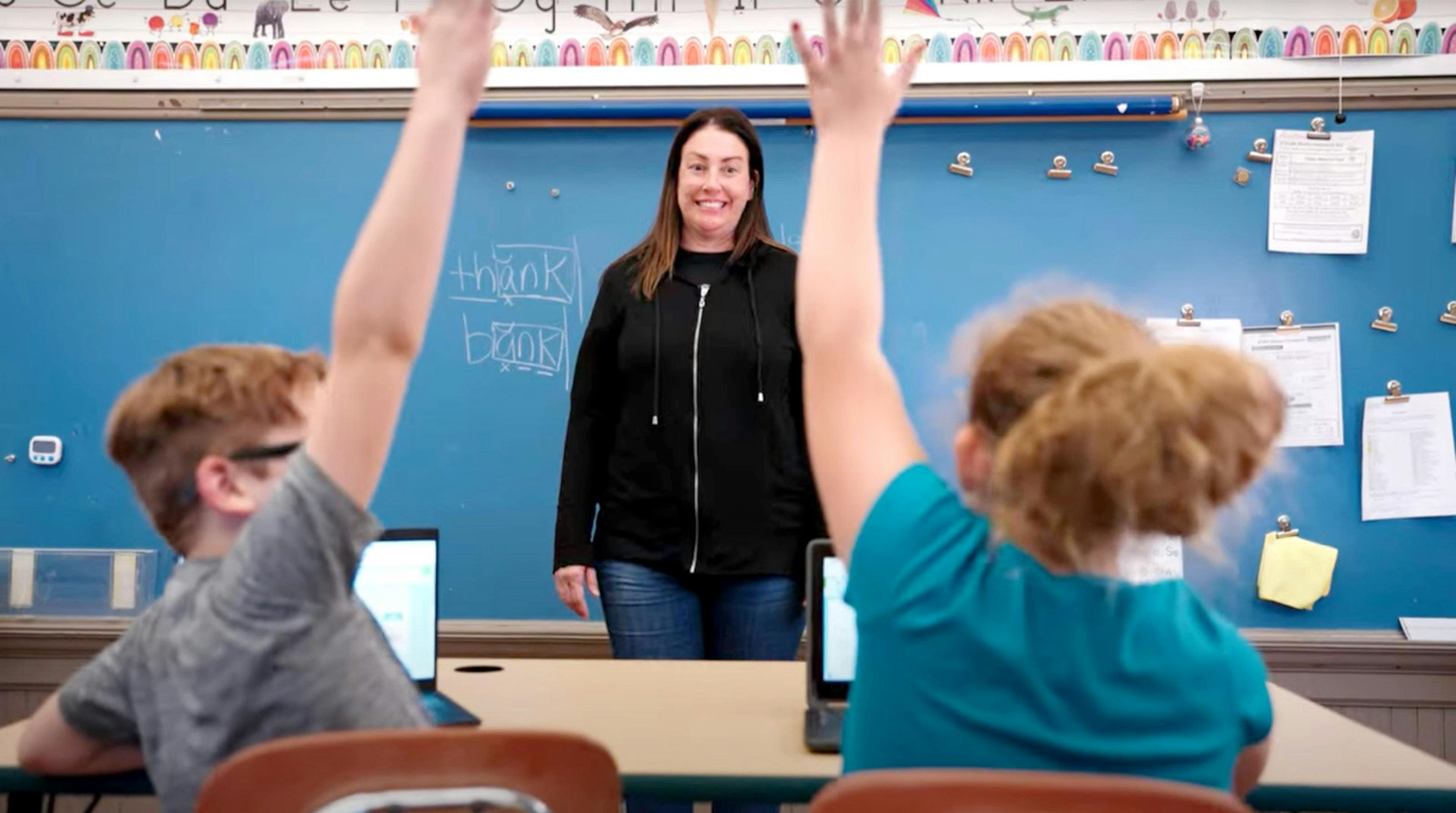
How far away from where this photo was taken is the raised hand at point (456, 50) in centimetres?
94

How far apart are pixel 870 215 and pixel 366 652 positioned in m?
0.56

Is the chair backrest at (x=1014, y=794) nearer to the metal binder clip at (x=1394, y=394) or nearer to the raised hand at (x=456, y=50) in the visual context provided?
the raised hand at (x=456, y=50)

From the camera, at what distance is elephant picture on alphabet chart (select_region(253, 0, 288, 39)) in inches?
125

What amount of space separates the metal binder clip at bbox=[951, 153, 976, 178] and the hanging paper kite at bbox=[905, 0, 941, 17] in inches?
13.8

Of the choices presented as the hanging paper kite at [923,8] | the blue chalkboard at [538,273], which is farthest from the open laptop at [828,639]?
the hanging paper kite at [923,8]

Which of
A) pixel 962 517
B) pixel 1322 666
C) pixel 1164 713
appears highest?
pixel 962 517

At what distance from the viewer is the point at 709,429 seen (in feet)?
7.80

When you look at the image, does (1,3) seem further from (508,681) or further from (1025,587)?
(1025,587)

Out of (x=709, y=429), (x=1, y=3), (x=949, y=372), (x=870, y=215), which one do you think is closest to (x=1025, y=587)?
(x=949, y=372)

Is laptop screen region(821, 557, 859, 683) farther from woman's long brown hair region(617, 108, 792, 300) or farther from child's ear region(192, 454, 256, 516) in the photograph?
child's ear region(192, 454, 256, 516)

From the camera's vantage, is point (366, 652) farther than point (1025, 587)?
Yes

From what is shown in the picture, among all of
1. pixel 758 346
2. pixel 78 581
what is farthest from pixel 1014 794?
pixel 78 581

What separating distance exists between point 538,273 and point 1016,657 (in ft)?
7.84

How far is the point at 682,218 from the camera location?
8.17 feet
